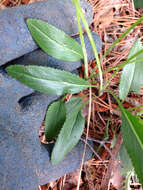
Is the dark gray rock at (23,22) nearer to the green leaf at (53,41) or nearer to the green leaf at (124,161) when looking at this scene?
the green leaf at (53,41)

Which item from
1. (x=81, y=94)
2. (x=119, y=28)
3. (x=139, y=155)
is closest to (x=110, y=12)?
(x=119, y=28)

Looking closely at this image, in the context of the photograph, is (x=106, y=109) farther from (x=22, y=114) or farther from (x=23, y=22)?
(x=23, y=22)

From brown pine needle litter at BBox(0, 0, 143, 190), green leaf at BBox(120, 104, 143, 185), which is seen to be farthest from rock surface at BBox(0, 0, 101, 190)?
green leaf at BBox(120, 104, 143, 185)

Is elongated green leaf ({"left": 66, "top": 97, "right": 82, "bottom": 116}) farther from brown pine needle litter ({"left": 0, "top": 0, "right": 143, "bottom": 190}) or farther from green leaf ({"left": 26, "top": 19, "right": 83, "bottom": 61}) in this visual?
green leaf ({"left": 26, "top": 19, "right": 83, "bottom": 61})

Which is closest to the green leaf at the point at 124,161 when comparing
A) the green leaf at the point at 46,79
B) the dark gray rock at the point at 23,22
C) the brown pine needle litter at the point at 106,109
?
the brown pine needle litter at the point at 106,109

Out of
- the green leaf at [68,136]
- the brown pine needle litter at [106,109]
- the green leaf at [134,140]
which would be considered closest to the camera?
the green leaf at [134,140]
